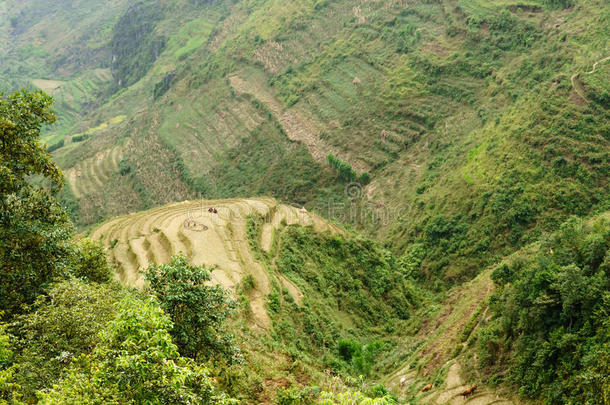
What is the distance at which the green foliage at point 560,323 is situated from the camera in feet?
51.4

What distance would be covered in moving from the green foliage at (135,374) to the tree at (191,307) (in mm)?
3050

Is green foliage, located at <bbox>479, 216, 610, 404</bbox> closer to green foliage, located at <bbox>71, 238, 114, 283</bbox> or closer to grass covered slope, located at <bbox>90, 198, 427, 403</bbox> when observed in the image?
grass covered slope, located at <bbox>90, 198, 427, 403</bbox>

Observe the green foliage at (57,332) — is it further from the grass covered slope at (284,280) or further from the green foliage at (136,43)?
the green foliage at (136,43)

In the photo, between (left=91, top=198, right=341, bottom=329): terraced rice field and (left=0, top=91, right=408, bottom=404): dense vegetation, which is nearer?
(left=0, top=91, right=408, bottom=404): dense vegetation

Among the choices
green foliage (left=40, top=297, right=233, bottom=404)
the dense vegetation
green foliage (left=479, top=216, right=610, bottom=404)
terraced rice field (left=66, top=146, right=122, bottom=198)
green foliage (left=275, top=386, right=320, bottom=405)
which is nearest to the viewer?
green foliage (left=40, top=297, right=233, bottom=404)

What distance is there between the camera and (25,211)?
15.0 m

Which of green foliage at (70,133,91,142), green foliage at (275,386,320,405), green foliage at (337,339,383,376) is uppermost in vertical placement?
green foliage at (70,133,91,142)

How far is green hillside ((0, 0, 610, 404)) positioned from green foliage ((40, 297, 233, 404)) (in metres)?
0.09

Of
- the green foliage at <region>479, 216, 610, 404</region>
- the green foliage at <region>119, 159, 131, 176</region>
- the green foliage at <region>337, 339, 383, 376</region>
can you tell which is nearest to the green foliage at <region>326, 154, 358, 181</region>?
the green foliage at <region>337, 339, 383, 376</region>

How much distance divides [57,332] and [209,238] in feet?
66.5

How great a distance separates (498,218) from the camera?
124 ft

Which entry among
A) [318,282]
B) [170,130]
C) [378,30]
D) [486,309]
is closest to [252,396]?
[486,309]

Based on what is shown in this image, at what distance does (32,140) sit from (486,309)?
71.4ft

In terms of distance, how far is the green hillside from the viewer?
50.8ft
